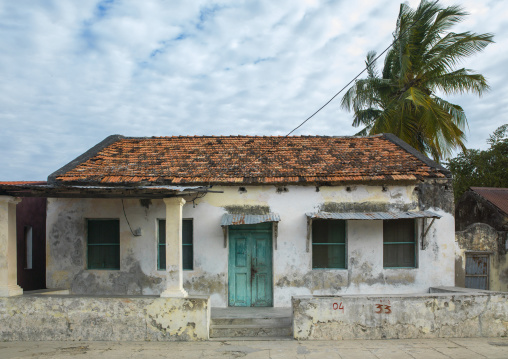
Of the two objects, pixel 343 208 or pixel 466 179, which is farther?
pixel 466 179

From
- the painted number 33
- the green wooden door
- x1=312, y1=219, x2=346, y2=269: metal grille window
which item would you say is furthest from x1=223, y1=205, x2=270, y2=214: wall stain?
the painted number 33

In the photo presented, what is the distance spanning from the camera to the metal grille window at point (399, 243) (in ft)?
33.2

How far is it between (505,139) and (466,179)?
2.88m

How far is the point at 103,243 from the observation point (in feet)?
33.9

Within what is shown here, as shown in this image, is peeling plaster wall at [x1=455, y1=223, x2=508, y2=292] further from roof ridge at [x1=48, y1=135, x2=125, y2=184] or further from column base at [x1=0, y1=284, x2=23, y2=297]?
column base at [x1=0, y1=284, x2=23, y2=297]

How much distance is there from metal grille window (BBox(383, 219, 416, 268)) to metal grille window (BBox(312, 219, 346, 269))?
1.05m

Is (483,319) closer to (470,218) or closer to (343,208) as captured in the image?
(343,208)

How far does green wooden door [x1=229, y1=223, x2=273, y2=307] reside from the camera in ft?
32.7

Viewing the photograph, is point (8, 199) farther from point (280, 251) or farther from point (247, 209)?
point (280, 251)

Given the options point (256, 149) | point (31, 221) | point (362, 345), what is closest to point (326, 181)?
point (256, 149)

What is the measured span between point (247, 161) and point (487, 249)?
7.67 meters

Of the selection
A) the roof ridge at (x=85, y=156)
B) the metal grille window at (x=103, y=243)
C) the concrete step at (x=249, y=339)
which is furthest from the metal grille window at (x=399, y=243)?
the roof ridge at (x=85, y=156)

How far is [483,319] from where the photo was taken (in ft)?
25.9

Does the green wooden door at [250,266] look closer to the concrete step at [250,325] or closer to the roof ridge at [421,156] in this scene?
the concrete step at [250,325]
